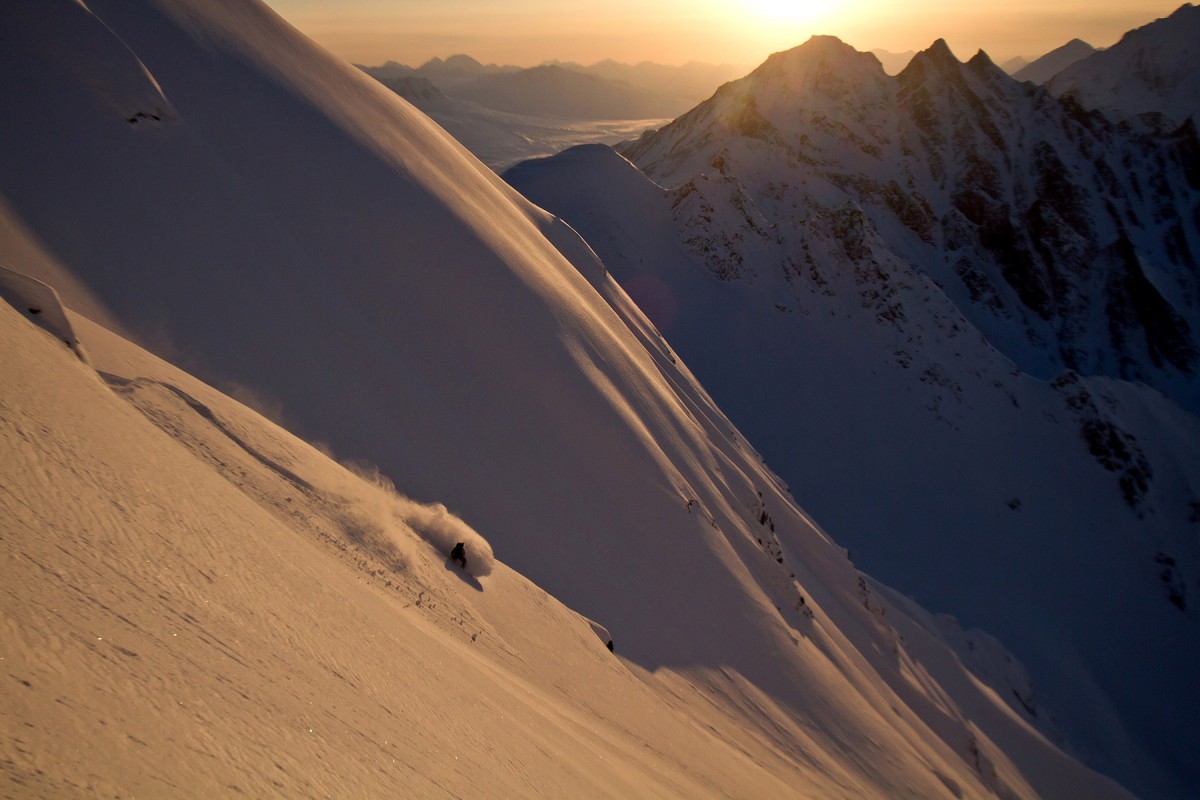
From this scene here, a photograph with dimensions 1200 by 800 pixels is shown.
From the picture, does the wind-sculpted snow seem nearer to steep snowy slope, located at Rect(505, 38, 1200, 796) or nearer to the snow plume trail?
the snow plume trail

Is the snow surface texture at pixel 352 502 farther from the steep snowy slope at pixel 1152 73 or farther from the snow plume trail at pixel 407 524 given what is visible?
the steep snowy slope at pixel 1152 73

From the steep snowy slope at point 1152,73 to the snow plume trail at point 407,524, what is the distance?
133m

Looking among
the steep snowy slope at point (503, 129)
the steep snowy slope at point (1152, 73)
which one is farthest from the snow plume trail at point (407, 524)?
the steep snowy slope at point (1152, 73)

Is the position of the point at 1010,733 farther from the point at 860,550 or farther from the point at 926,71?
the point at 926,71

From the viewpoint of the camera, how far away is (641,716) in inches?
334

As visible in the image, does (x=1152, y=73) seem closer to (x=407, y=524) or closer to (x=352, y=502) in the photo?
(x=407, y=524)

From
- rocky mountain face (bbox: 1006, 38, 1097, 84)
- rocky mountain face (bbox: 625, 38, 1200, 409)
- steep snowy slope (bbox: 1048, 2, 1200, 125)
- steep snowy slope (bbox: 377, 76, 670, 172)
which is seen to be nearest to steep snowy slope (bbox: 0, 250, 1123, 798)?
rocky mountain face (bbox: 625, 38, 1200, 409)

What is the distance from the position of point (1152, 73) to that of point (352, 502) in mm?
148722

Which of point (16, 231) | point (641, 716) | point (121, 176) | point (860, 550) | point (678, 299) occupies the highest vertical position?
point (678, 299)

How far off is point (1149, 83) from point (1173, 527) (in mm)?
101545

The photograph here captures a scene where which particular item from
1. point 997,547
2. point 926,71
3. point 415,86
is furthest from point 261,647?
point 415,86

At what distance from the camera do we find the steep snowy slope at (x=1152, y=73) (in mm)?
105250

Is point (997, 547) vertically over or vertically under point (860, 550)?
over

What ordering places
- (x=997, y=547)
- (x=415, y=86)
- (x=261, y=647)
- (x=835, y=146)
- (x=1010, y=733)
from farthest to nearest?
(x=415, y=86) → (x=835, y=146) → (x=997, y=547) → (x=1010, y=733) → (x=261, y=647)
